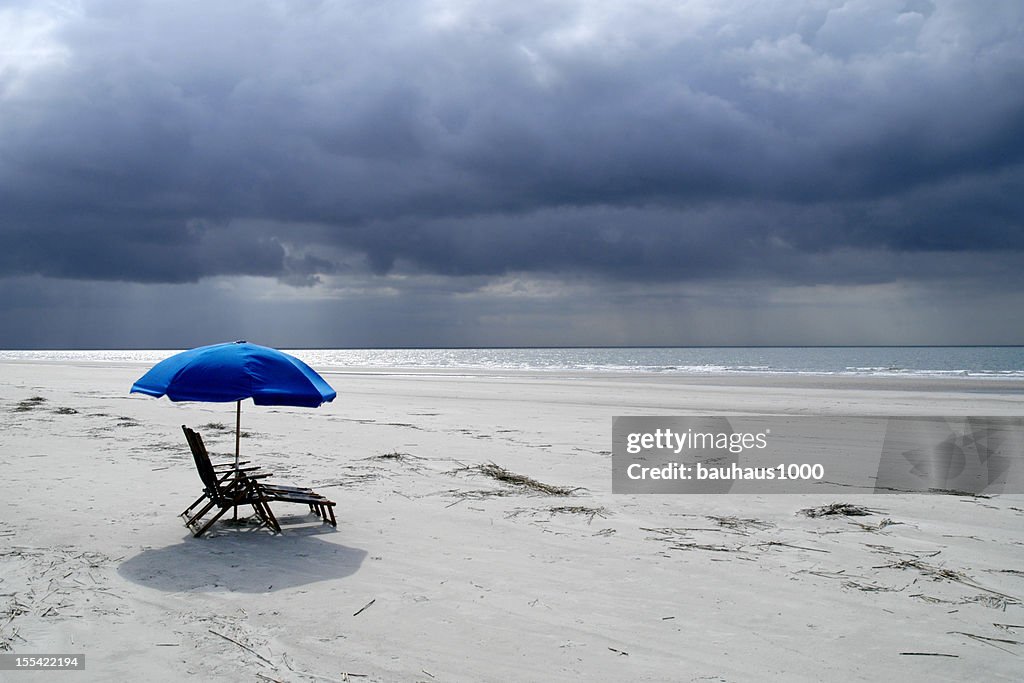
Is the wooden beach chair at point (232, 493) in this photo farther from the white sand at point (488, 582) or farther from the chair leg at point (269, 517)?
the white sand at point (488, 582)

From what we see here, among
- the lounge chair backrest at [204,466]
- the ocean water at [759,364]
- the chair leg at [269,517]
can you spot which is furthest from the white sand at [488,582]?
the ocean water at [759,364]

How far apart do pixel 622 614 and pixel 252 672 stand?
2638 mm

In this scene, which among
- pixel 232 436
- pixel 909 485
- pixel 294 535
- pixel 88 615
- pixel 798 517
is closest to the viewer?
pixel 88 615

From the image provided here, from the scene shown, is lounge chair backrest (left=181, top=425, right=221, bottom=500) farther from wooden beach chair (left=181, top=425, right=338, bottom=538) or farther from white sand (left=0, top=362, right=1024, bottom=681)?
white sand (left=0, top=362, right=1024, bottom=681)

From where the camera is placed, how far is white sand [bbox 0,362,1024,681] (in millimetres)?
4445

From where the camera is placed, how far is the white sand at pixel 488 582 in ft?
14.6

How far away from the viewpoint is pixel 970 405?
75.8ft

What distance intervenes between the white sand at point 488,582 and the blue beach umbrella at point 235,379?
153 centimetres

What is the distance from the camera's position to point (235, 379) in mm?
6133

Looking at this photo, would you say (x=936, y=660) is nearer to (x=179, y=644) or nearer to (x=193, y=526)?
(x=179, y=644)

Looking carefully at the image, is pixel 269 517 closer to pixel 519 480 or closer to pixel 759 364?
pixel 519 480

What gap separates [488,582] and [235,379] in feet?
9.49

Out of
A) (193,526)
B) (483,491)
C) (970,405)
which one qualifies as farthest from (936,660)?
(970,405)

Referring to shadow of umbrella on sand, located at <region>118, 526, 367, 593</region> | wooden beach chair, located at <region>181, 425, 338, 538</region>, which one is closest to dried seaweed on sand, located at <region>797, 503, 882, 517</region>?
shadow of umbrella on sand, located at <region>118, 526, 367, 593</region>
